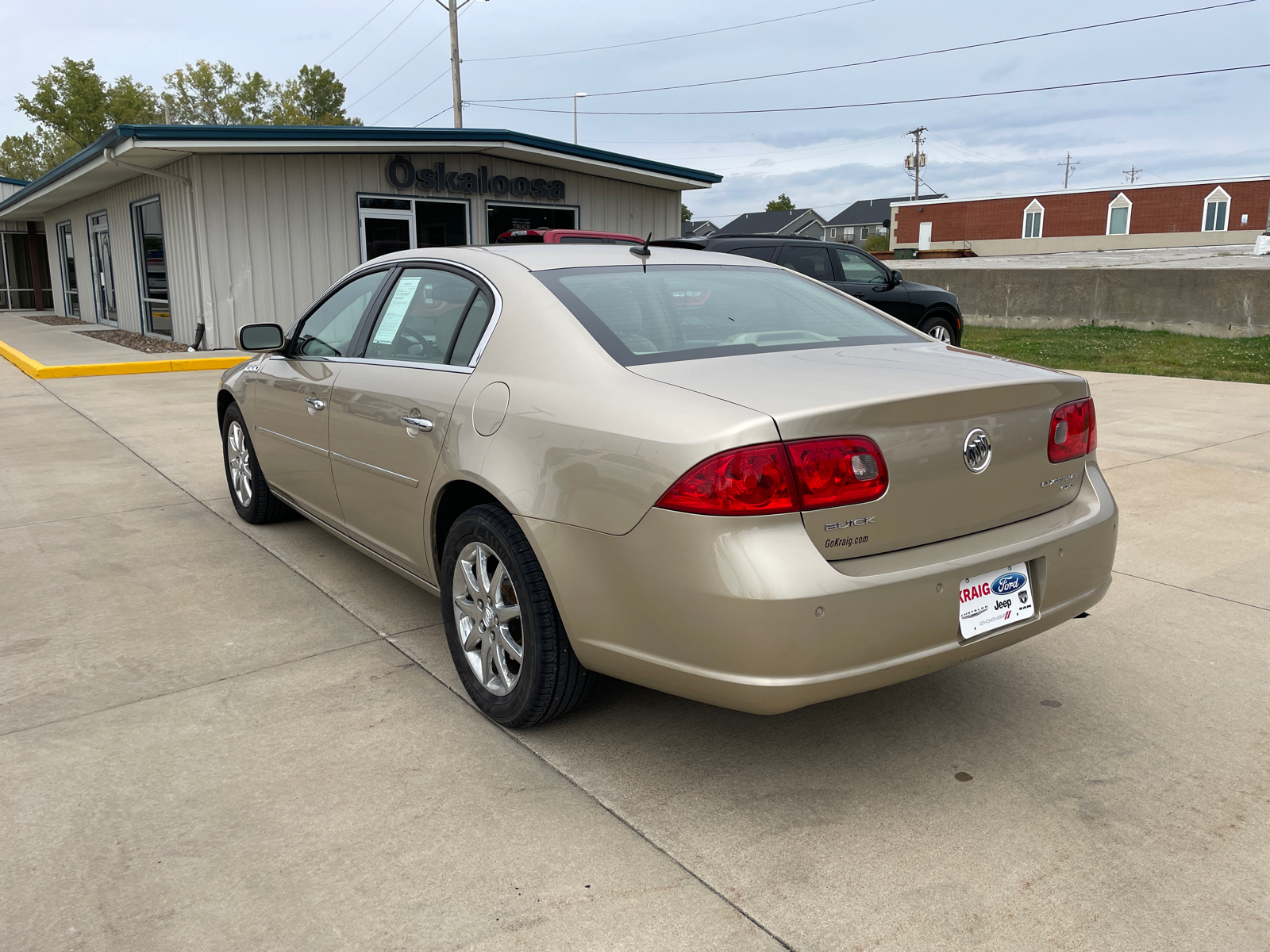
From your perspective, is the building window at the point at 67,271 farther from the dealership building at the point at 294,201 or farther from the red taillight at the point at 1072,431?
the red taillight at the point at 1072,431

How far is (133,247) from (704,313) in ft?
63.5

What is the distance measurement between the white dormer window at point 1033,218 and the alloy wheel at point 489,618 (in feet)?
208

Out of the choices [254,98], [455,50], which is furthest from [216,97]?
[455,50]

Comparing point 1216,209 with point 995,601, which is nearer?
point 995,601

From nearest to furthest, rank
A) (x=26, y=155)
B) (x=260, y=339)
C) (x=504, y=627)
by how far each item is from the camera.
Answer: (x=504, y=627), (x=260, y=339), (x=26, y=155)

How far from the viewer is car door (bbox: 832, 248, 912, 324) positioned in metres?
12.7

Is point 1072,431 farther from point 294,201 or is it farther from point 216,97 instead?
point 216,97

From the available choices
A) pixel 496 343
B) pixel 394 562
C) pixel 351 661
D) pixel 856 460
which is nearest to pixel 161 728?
pixel 351 661

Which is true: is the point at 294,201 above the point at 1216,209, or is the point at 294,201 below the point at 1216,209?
below

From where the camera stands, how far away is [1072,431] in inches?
118

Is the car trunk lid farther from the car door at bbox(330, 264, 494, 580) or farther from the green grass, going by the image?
the green grass

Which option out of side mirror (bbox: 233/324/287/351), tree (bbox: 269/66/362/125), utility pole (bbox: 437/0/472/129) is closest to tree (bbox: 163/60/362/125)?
tree (bbox: 269/66/362/125)

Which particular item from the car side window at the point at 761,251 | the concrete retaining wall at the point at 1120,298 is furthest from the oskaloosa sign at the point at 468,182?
the concrete retaining wall at the point at 1120,298

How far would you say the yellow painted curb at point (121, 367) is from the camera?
1330cm
